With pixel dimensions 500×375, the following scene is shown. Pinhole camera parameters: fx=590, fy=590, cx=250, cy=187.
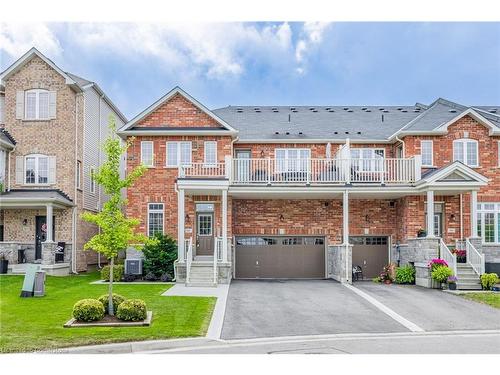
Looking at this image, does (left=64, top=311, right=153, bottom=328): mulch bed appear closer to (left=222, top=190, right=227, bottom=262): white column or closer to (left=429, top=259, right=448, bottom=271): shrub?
(left=222, top=190, right=227, bottom=262): white column

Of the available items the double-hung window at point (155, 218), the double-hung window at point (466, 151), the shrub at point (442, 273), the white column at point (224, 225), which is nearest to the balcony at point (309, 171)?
the white column at point (224, 225)

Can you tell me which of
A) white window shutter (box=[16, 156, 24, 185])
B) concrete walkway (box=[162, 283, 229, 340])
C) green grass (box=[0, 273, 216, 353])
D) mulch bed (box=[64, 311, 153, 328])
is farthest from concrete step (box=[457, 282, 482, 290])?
white window shutter (box=[16, 156, 24, 185])

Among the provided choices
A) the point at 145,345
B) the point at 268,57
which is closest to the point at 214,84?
the point at 268,57

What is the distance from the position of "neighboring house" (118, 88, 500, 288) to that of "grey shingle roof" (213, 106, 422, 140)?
0.13 meters

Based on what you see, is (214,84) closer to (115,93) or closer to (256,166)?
(256,166)

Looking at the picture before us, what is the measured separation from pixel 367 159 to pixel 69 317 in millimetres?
13125

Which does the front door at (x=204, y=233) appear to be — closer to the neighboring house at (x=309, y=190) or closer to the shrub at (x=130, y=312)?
the neighboring house at (x=309, y=190)

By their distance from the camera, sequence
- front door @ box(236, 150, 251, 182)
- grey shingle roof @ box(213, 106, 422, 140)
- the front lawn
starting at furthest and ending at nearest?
grey shingle roof @ box(213, 106, 422, 140) < front door @ box(236, 150, 251, 182) < the front lawn

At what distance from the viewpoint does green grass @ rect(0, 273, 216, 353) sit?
39.0 ft

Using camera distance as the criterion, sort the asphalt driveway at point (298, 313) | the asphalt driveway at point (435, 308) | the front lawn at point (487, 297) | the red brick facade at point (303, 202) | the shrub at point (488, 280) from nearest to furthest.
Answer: the asphalt driveway at point (298, 313), the asphalt driveway at point (435, 308), the front lawn at point (487, 297), the shrub at point (488, 280), the red brick facade at point (303, 202)

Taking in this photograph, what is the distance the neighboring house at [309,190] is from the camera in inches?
916

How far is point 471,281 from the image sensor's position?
20.6 m

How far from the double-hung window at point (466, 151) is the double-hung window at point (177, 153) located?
11162 millimetres

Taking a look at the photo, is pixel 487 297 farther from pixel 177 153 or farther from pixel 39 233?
pixel 39 233
